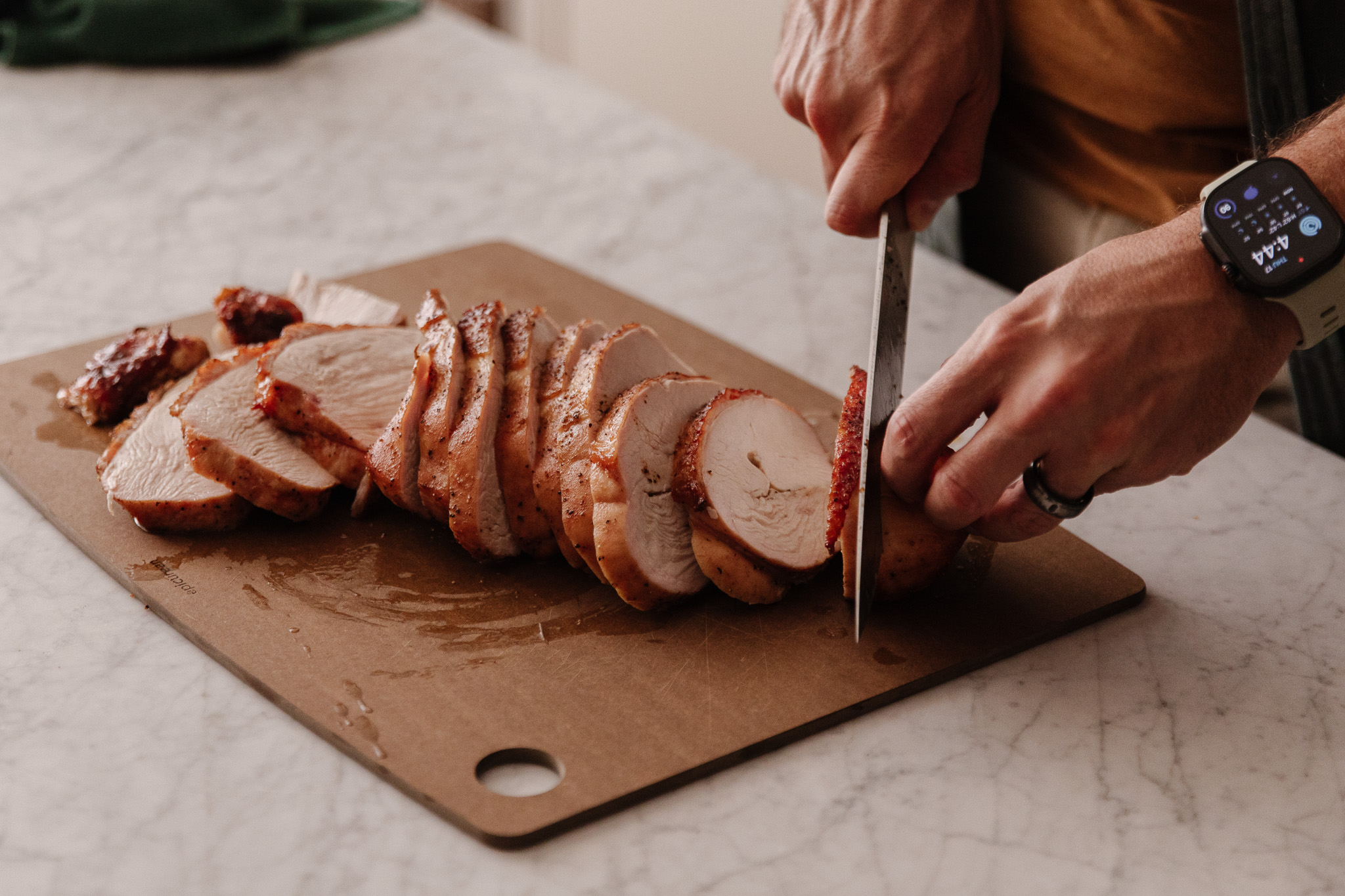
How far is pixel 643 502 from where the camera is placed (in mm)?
2061

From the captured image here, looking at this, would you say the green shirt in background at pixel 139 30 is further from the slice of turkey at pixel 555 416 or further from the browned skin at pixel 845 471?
the browned skin at pixel 845 471

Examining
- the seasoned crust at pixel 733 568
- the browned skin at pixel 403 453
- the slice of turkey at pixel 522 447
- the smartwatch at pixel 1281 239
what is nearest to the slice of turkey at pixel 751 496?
the seasoned crust at pixel 733 568

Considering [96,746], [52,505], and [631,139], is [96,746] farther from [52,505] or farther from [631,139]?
[631,139]

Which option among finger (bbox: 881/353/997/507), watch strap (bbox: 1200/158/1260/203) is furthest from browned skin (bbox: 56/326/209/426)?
watch strap (bbox: 1200/158/1260/203)

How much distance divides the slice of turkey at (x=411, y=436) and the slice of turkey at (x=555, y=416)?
0.16m

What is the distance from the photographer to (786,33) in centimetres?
280

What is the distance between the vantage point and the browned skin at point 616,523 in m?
2.00

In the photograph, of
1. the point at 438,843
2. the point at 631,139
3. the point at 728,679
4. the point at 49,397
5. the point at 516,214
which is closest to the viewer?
the point at 438,843

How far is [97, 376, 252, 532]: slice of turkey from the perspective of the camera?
2.18 metres

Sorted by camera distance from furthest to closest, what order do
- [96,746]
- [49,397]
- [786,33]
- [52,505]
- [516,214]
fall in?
[516,214] → [786,33] → [49,397] → [52,505] → [96,746]

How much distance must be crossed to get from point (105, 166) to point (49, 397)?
4.78 feet

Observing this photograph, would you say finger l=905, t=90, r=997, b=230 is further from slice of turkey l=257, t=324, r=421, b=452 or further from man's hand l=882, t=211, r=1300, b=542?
slice of turkey l=257, t=324, r=421, b=452

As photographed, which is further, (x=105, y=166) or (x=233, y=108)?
(x=233, y=108)

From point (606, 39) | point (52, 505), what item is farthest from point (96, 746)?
point (606, 39)
